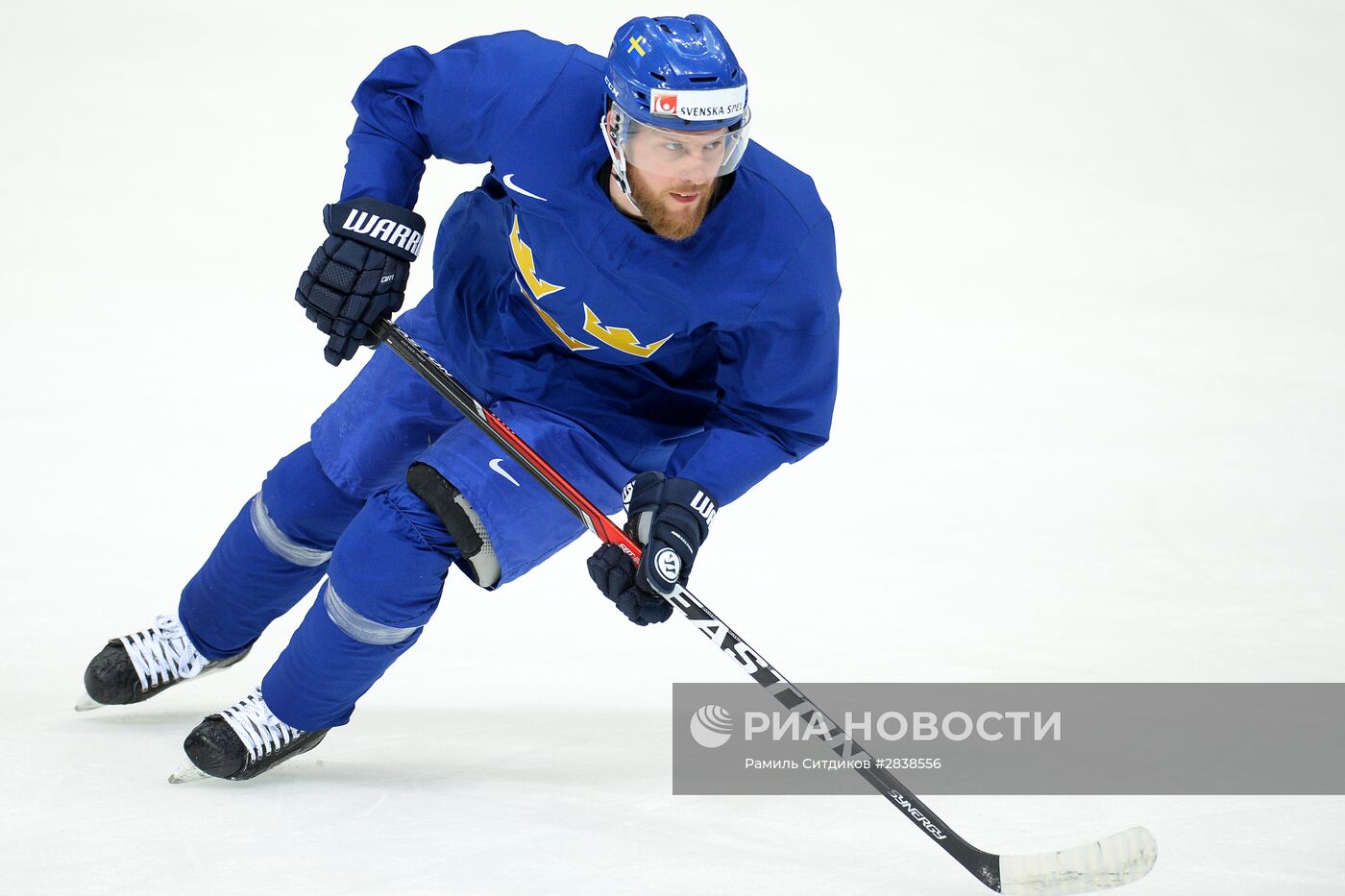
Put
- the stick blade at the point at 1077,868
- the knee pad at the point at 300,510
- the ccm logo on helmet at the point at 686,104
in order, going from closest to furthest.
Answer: the stick blade at the point at 1077,868
the ccm logo on helmet at the point at 686,104
the knee pad at the point at 300,510

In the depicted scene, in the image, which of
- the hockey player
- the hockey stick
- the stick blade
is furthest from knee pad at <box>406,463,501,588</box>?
the stick blade

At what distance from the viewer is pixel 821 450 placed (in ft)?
15.4

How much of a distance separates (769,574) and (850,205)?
2909 millimetres

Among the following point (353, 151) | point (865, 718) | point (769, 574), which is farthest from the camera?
point (769, 574)

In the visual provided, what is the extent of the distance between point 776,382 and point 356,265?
2.30 ft

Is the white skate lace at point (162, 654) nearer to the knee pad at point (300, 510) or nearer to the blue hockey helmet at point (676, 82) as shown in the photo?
the knee pad at point (300, 510)

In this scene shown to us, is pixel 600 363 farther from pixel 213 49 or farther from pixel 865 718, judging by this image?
pixel 213 49

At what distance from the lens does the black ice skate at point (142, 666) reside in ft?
Answer: 9.11

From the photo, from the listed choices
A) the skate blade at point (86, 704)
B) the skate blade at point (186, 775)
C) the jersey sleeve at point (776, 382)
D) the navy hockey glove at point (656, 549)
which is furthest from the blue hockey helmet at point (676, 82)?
the skate blade at point (86, 704)

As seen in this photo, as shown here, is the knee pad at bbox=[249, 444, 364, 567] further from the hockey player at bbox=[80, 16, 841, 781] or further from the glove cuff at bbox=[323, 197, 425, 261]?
the glove cuff at bbox=[323, 197, 425, 261]

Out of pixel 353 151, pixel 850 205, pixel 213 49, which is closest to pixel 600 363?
pixel 353 151

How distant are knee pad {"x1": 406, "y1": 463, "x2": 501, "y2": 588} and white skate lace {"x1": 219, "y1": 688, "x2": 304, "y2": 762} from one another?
0.40 meters

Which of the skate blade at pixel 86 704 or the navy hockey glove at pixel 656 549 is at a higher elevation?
the navy hockey glove at pixel 656 549

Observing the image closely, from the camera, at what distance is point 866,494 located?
4414 millimetres
